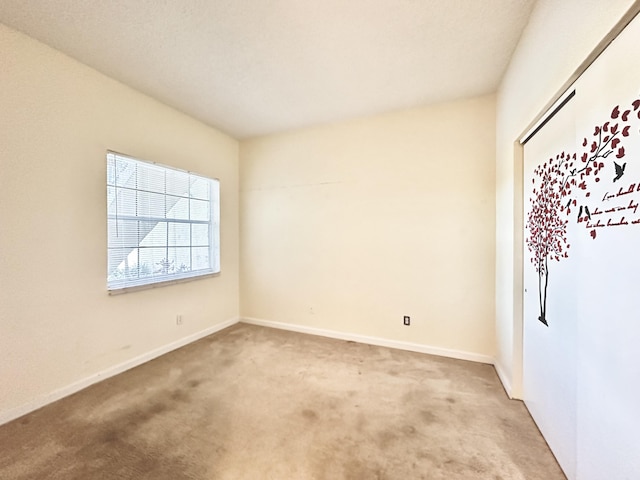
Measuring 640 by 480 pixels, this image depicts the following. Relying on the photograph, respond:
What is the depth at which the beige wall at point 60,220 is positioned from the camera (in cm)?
187

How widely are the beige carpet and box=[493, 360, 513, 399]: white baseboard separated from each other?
0.06 meters

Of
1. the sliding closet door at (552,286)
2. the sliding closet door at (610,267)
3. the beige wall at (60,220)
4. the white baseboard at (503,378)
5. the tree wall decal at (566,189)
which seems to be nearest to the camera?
the sliding closet door at (610,267)

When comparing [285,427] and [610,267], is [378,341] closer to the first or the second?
[285,427]

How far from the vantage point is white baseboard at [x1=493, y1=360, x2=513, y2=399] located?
211 cm

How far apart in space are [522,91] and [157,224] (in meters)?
3.64

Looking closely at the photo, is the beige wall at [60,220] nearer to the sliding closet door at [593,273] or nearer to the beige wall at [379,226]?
the beige wall at [379,226]

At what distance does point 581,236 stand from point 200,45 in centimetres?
278

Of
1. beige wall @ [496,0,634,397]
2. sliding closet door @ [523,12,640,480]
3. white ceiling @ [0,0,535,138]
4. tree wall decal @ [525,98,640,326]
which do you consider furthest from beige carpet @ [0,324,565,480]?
white ceiling @ [0,0,535,138]

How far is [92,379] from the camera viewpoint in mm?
2307

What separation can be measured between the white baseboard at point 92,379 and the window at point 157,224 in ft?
2.54

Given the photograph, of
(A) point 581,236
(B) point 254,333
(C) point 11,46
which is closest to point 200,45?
(C) point 11,46

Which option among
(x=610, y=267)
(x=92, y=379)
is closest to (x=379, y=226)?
(x=610, y=267)

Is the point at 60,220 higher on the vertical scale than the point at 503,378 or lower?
higher

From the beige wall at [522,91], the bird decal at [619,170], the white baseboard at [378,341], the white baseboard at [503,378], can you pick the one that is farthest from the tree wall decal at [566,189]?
the white baseboard at [378,341]
